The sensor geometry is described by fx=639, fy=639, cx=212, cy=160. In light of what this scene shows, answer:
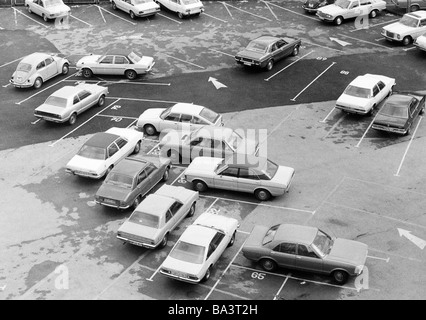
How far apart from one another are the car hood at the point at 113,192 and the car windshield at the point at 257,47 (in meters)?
15.3

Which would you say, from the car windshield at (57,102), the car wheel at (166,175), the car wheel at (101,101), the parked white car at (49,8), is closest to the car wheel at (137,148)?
the car wheel at (166,175)

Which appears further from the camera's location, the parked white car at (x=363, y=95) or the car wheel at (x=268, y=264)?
the parked white car at (x=363, y=95)

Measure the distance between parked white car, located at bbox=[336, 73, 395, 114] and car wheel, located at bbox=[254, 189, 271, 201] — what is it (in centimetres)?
840

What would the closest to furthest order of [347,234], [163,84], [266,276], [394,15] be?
[266,276]
[347,234]
[163,84]
[394,15]

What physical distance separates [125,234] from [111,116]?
11.2 meters

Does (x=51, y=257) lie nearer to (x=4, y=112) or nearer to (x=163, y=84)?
(x=4, y=112)

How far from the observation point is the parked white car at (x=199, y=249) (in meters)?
21.2

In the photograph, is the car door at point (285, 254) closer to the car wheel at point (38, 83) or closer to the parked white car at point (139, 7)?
the car wheel at point (38, 83)

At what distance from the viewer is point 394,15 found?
4559cm

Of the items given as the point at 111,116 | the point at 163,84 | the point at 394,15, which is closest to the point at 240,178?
the point at 111,116

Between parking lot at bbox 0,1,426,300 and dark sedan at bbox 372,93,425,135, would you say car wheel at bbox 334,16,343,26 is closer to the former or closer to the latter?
parking lot at bbox 0,1,426,300

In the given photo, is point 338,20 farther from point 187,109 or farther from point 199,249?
point 199,249

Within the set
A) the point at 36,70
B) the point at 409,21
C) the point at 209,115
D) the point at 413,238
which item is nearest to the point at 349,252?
the point at 413,238

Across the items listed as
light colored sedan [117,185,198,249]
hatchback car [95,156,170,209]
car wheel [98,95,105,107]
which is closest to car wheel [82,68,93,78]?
car wheel [98,95,105,107]
